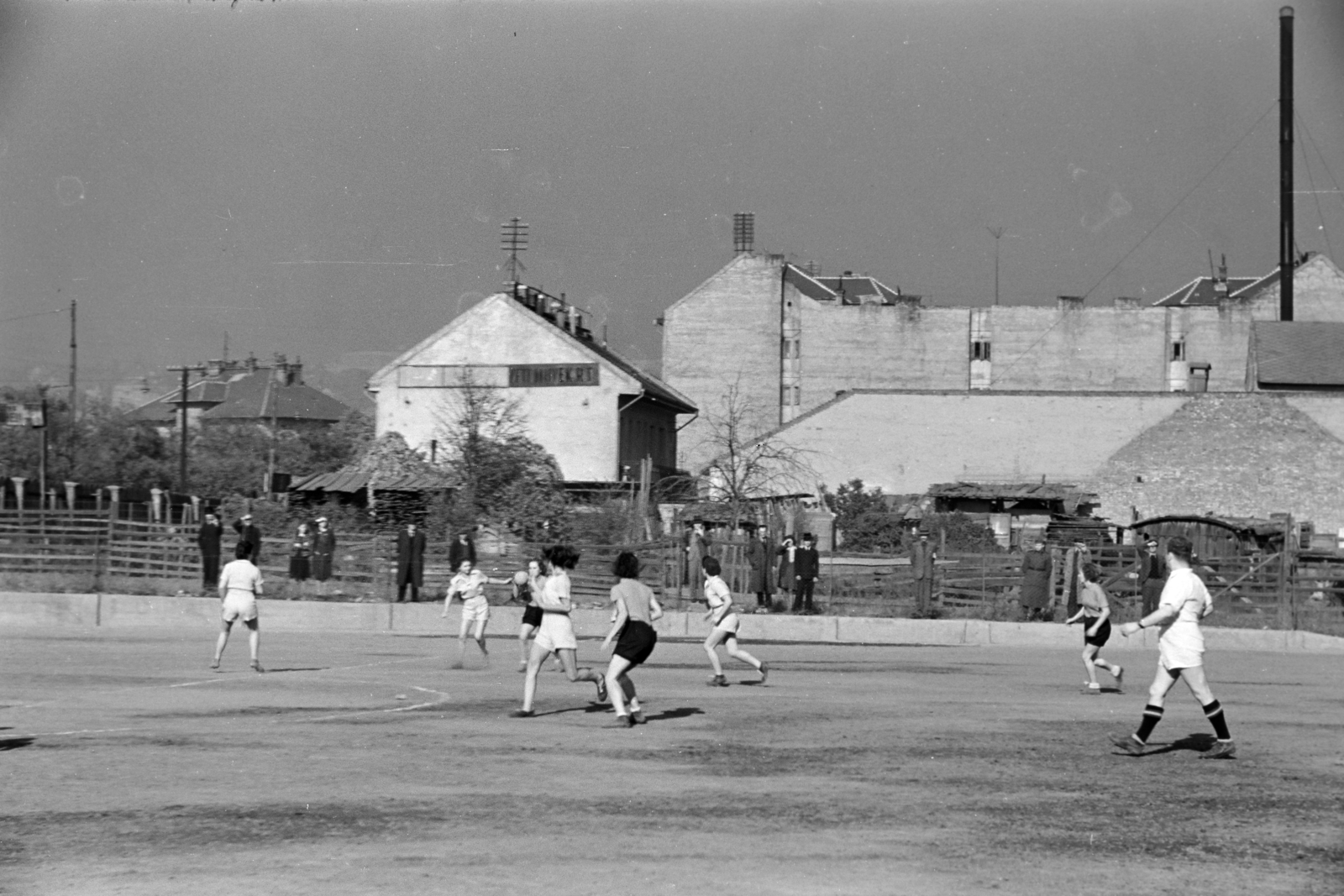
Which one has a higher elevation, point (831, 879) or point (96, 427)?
point (96, 427)

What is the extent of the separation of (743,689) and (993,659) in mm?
7724

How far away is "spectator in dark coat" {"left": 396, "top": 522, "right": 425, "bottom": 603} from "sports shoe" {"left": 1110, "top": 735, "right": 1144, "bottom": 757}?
69.7 ft

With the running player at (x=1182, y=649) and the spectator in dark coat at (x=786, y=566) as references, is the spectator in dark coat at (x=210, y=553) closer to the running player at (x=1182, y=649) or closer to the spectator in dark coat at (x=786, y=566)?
the spectator in dark coat at (x=786, y=566)

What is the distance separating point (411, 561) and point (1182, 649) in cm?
2225

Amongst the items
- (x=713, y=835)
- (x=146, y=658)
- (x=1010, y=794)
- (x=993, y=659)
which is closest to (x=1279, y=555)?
(x=993, y=659)

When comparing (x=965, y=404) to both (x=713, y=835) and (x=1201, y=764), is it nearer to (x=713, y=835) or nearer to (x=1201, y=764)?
(x=1201, y=764)

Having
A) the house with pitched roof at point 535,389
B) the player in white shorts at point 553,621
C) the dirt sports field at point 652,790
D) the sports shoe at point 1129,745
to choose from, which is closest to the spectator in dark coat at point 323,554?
the dirt sports field at point 652,790

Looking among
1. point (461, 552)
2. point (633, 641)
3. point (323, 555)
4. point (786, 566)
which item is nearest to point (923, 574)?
point (786, 566)

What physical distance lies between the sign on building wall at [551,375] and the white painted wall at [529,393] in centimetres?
17

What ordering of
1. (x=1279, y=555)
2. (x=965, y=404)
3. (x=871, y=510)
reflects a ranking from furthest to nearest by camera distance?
(x=965, y=404), (x=871, y=510), (x=1279, y=555)

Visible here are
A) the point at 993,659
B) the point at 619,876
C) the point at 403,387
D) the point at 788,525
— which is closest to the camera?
the point at 619,876

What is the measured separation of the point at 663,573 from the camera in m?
36.3

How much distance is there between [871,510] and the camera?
59.5 metres

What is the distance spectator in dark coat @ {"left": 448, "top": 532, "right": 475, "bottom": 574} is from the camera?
32.8 metres
